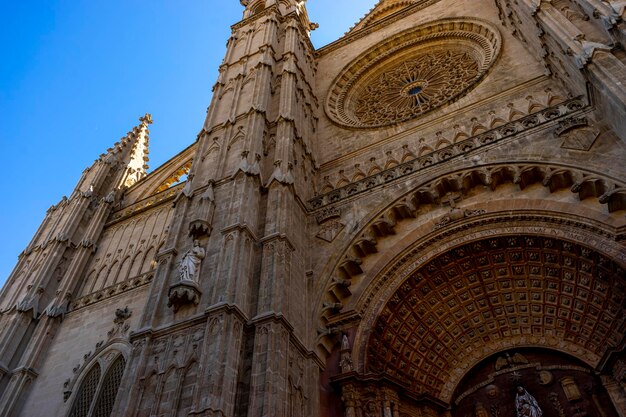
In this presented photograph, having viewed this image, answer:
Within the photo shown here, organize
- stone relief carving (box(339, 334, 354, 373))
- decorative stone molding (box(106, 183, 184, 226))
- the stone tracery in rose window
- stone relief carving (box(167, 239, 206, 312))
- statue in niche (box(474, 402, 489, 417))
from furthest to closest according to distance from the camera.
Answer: decorative stone molding (box(106, 183, 184, 226)) → the stone tracery in rose window → statue in niche (box(474, 402, 489, 417)) → stone relief carving (box(167, 239, 206, 312)) → stone relief carving (box(339, 334, 354, 373))

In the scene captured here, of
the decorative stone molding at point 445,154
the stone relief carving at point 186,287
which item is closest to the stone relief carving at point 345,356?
the stone relief carving at point 186,287

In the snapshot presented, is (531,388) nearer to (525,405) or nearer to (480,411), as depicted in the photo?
(525,405)

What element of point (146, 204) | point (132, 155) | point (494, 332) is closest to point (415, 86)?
point (494, 332)

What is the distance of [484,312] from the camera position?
1010 cm

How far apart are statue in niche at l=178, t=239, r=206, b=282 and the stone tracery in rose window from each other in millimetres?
6726

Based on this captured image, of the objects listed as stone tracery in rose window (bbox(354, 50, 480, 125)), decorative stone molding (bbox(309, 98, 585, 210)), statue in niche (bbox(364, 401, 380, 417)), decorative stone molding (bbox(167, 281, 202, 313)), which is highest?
stone tracery in rose window (bbox(354, 50, 480, 125))

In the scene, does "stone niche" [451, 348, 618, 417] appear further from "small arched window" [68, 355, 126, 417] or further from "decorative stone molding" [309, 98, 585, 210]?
"small arched window" [68, 355, 126, 417]

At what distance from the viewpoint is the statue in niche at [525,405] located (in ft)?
28.9

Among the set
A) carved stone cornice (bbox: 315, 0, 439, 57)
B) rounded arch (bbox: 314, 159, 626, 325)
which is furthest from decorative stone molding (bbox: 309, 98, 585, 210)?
carved stone cornice (bbox: 315, 0, 439, 57)

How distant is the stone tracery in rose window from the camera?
14.7m

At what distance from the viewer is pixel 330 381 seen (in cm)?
898

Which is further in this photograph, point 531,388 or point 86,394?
point 86,394

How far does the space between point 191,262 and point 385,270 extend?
374 centimetres

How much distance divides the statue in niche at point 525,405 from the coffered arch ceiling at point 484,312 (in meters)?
0.93
